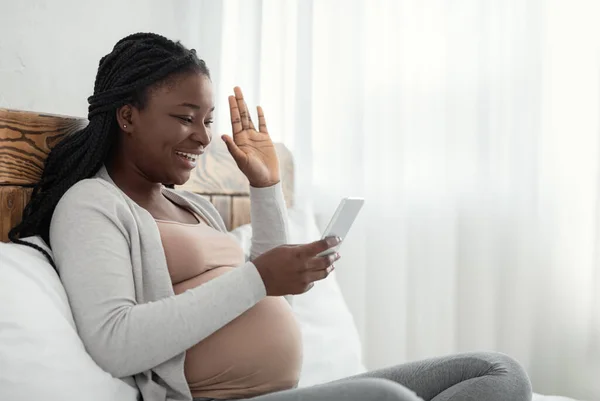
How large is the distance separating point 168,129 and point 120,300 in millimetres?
320

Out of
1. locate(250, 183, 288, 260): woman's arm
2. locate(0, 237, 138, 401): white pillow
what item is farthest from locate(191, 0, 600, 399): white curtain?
locate(0, 237, 138, 401): white pillow

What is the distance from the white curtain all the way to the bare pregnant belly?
89 cm

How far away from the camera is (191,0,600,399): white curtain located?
1.74 metres

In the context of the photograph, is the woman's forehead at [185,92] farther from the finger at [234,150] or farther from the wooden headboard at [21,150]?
the wooden headboard at [21,150]

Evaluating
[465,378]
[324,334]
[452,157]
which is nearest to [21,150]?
[324,334]

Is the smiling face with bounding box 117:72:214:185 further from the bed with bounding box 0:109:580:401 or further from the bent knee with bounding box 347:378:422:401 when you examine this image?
A: the bent knee with bounding box 347:378:422:401

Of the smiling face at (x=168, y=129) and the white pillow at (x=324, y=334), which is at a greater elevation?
the smiling face at (x=168, y=129)

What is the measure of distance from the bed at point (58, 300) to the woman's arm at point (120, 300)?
24 millimetres

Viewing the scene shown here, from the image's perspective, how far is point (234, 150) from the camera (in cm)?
125

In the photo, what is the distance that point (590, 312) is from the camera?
5.58 ft

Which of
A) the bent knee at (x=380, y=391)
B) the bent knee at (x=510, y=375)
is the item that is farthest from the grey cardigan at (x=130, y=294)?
the bent knee at (x=510, y=375)

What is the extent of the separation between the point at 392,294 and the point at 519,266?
0.37m

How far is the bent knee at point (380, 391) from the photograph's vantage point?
2.60 ft

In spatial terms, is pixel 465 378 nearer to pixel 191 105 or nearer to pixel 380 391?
pixel 380 391
